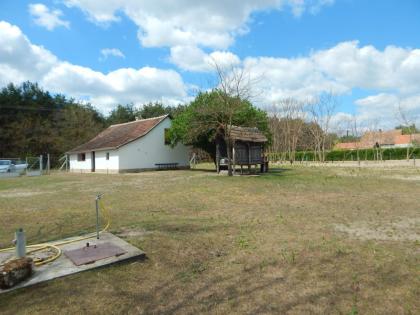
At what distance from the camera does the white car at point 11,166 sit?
Result: 24688 millimetres

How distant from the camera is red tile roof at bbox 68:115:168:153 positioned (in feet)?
86.7

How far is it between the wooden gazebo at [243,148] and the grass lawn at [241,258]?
900cm

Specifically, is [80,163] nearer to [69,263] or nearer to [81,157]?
[81,157]

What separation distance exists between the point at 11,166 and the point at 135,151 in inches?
385

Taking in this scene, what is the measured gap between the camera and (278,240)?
570 centimetres

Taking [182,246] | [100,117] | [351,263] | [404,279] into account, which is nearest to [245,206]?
[182,246]

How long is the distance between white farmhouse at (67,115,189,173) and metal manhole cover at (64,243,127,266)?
20.6m

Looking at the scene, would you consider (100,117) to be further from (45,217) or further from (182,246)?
(182,246)

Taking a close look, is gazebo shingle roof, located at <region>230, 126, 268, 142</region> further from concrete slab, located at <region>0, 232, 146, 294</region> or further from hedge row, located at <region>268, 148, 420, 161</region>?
hedge row, located at <region>268, 148, 420, 161</region>

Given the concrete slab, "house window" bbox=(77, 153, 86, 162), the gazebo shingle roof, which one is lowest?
the concrete slab

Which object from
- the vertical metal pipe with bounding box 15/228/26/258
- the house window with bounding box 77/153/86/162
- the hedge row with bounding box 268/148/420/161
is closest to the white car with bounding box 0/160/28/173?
the house window with bounding box 77/153/86/162

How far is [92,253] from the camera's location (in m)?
4.89

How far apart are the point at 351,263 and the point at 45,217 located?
6985 mm

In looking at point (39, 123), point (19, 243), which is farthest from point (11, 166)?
point (19, 243)
